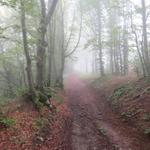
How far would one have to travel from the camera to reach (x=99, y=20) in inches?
1395

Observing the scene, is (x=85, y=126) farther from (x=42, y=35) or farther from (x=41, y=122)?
(x=42, y=35)

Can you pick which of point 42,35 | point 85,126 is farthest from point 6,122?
point 42,35

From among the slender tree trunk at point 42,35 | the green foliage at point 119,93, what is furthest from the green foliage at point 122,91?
the slender tree trunk at point 42,35

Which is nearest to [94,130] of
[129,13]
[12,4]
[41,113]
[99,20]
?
[41,113]

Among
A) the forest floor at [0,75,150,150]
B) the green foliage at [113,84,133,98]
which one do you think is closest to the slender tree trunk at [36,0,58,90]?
the forest floor at [0,75,150,150]

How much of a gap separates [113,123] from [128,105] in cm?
275

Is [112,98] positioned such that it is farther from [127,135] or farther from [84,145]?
[84,145]

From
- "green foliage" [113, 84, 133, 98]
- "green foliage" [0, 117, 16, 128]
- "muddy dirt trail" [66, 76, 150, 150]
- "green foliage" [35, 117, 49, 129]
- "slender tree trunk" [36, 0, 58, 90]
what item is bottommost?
"muddy dirt trail" [66, 76, 150, 150]

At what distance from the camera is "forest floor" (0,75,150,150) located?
10.2 m

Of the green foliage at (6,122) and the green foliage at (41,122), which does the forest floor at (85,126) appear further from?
the green foliage at (6,122)

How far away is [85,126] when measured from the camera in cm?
1323

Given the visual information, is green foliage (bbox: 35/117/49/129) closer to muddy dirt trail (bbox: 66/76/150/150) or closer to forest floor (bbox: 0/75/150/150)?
forest floor (bbox: 0/75/150/150)

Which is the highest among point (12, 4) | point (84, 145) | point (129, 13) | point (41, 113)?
point (129, 13)

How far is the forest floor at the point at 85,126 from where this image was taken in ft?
33.4
